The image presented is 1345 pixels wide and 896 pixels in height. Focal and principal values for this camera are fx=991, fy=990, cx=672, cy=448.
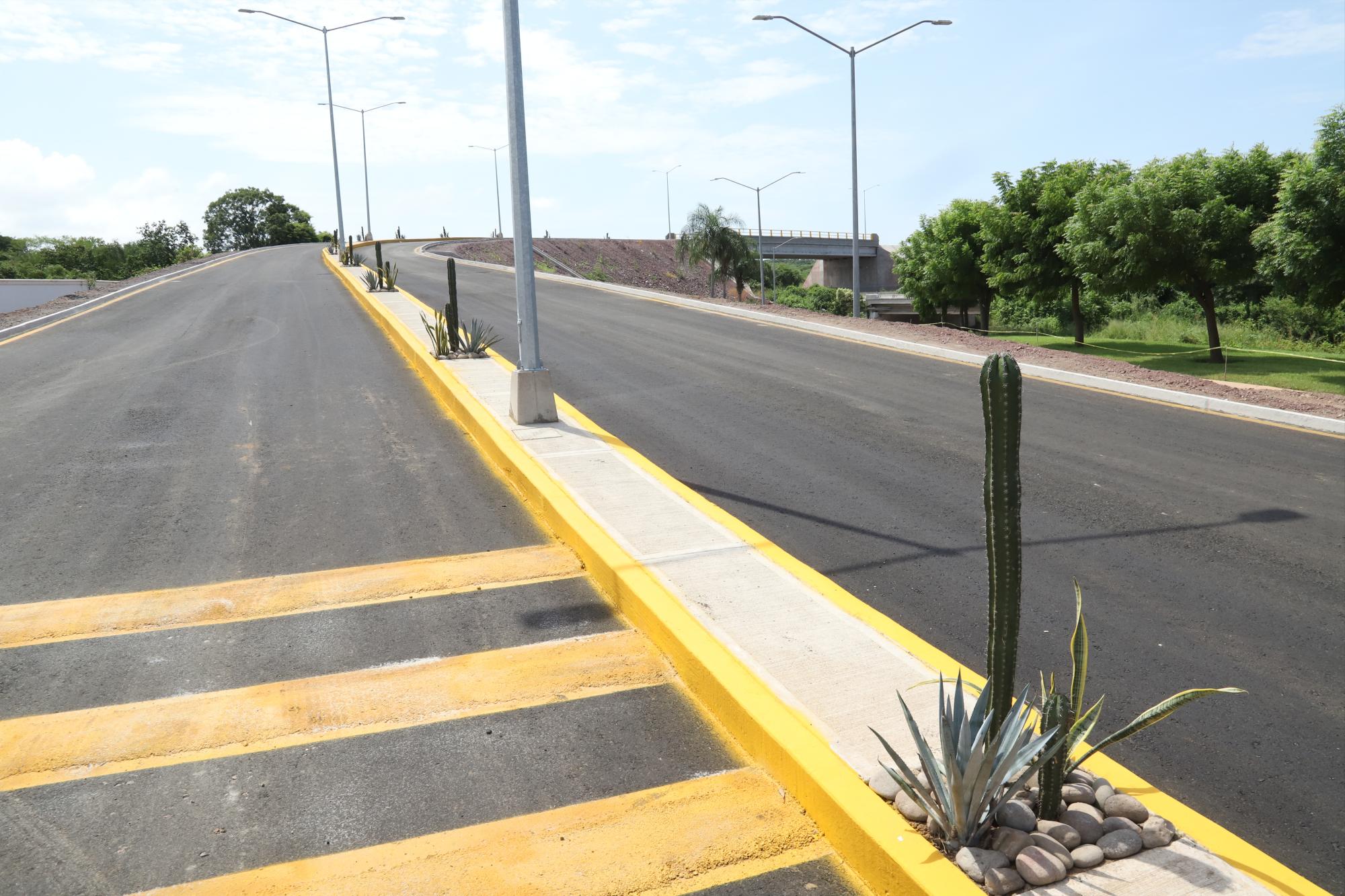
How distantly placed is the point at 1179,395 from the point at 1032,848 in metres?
10.9

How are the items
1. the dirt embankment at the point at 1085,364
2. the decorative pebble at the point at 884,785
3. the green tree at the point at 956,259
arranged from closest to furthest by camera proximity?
the decorative pebble at the point at 884,785 < the dirt embankment at the point at 1085,364 < the green tree at the point at 956,259

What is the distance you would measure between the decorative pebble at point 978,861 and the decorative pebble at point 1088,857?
0.25 m

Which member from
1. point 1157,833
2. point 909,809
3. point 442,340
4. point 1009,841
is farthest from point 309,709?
point 442,340

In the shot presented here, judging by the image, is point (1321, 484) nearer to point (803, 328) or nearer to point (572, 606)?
point (572, 606)

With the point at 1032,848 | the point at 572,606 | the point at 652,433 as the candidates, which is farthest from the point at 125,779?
the point at 652,433

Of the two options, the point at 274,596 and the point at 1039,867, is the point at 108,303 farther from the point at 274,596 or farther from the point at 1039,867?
the point at 1039,867

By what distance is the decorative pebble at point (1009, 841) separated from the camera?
11.6 ft

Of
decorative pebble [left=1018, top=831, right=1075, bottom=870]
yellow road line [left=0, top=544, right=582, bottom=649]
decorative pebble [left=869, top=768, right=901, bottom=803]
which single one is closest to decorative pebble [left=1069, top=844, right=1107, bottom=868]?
decorative pebble [left=1018, top=831, right=1075, bottom=870]

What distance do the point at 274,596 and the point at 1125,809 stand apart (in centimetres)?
501

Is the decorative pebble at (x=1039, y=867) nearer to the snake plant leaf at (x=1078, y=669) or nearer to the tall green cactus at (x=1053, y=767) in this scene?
the tall green cactus at (x=1053, y=767)

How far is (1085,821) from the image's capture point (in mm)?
3695

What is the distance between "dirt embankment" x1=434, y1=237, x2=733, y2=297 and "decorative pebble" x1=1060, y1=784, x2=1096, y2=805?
2755 inches

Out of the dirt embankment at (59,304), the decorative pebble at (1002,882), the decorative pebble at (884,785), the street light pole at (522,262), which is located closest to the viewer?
the decorative pebble at (1002,882)

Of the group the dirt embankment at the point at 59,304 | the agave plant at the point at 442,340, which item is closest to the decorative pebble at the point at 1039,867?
the agave plant at the point at 442,340
